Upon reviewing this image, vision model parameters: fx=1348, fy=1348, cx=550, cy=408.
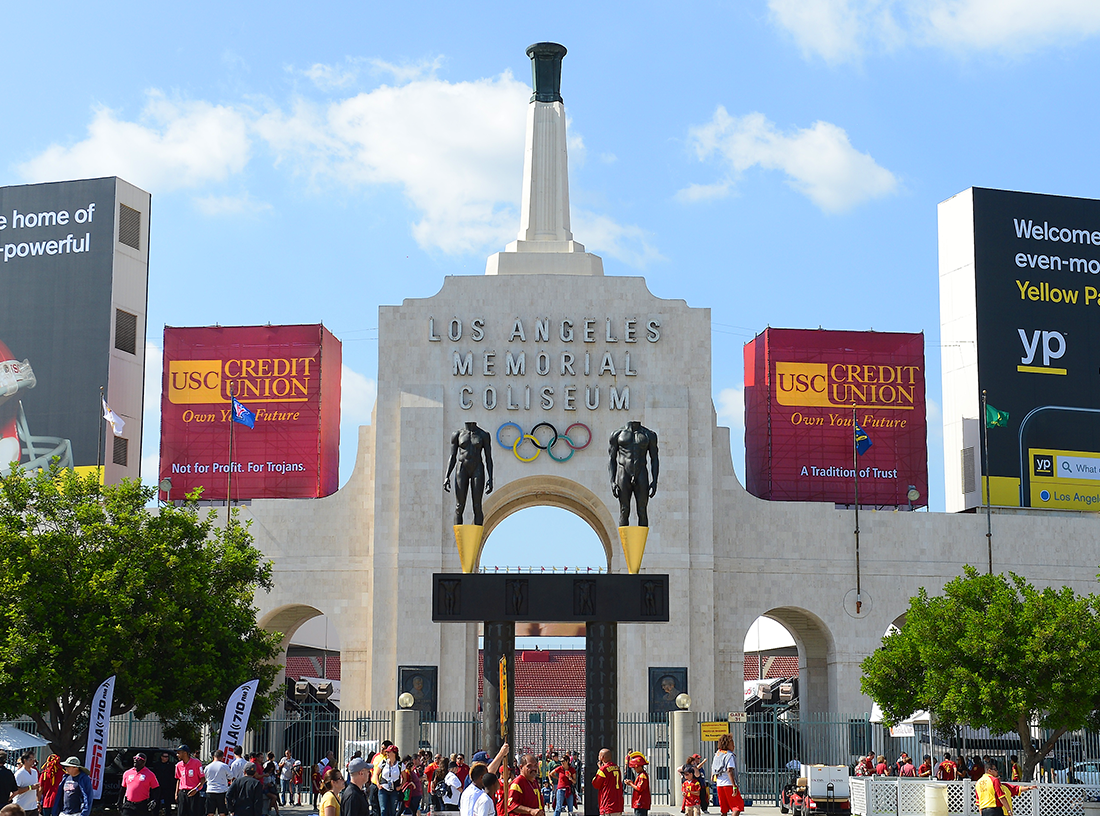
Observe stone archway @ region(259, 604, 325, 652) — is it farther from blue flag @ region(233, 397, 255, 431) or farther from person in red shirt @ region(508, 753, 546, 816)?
person in red shirt @ region(508, 753, 546, 816)

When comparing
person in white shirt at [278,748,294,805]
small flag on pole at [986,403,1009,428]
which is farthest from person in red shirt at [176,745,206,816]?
small flag on pole at [986,403,1009,428]

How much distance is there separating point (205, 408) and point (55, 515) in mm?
23535

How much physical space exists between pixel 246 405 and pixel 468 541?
2734 centimetres

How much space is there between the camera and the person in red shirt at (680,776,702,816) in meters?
29.4

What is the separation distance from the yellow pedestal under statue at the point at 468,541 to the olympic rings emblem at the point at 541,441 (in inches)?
617

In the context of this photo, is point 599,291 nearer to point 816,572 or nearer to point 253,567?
point 816,572

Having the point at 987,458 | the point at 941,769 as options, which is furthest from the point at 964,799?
the point at 987,458

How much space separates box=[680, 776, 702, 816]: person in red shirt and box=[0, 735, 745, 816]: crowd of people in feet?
0.08

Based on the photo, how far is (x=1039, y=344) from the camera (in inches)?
2244

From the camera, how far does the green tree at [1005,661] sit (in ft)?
114

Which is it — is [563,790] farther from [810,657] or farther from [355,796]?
[810,657]

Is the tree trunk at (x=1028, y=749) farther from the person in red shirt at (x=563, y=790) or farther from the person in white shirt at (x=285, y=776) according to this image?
the person in white shirt at (x=285, y=776)

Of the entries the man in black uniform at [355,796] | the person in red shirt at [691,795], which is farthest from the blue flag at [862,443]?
the man in black uniform at [355,796]

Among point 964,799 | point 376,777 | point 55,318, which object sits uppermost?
point 55,318
